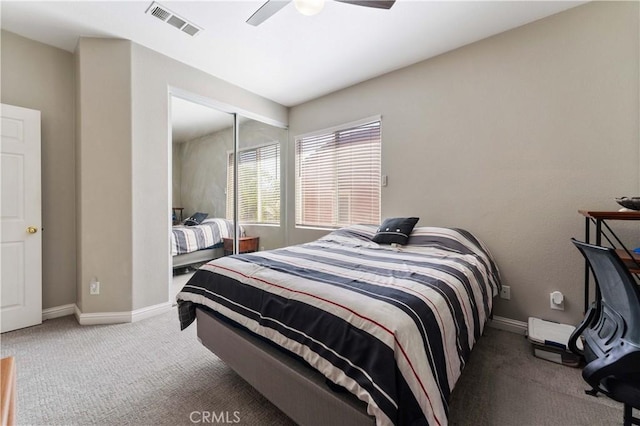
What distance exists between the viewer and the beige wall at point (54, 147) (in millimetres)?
2543

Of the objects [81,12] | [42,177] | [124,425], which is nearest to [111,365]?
[124,425]

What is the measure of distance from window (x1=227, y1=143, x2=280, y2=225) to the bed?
22cm

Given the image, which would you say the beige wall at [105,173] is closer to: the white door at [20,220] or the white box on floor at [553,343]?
the white door at [20,220]

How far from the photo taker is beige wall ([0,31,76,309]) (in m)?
2.54

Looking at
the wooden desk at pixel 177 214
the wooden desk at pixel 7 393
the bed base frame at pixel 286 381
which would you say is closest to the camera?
the wooden desk at pixel 7 393

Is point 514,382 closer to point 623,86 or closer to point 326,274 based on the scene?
point 326,274

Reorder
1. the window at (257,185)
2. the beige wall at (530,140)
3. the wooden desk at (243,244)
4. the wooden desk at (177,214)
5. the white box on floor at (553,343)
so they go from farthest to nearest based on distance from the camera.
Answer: the window at (257,185) → the wooden desk at (243,244) → the wooden desk at (177,214) → the beige wall at (530,140) → the white box on floor at (553,343)

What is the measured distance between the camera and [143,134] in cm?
269

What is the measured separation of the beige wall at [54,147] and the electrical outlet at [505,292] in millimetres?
4292

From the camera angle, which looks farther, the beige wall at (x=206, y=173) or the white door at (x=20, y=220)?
the beige wall at (x=206, y=173)

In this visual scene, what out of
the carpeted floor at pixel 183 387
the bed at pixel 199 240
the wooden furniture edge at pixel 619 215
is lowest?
the carpeted floor at pixel 183 387

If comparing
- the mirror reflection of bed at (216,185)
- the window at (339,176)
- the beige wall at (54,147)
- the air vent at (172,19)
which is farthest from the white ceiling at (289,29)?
the window at (339,176)

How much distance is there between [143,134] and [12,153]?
105cm

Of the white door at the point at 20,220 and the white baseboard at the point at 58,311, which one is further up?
the white door at the point at 20,220
